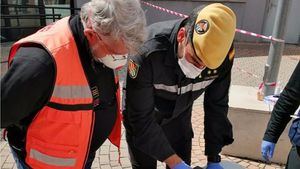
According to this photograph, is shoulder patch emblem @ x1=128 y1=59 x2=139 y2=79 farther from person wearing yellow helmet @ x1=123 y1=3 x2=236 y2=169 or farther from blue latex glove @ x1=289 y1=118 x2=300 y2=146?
blue latex glove @ x1=289 y1=118 x2=300 y2=146

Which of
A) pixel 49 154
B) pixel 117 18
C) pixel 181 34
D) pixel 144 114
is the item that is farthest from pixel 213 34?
pixel 49 154

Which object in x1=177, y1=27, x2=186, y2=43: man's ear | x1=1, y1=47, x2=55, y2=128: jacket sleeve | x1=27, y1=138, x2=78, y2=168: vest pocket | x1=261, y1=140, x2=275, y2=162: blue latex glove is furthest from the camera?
x1=261, y1=140, x2=275, y2=162: blue latex glove

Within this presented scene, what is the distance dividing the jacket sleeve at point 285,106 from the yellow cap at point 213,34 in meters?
0.61

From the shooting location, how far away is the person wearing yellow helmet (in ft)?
4.79

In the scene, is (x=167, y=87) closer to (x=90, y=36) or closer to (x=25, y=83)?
(x=90, y=36)

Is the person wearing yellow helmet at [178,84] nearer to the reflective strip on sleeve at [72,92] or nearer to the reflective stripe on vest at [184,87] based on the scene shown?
the reflective stripe on vest at [184,87]

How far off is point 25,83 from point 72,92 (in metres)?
0.20

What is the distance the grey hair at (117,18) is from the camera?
127 centimetres

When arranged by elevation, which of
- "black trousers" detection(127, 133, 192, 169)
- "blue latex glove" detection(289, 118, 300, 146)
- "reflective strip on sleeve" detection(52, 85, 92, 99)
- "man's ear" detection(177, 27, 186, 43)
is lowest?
"black trousers" detection(127, 133, 192, 169)

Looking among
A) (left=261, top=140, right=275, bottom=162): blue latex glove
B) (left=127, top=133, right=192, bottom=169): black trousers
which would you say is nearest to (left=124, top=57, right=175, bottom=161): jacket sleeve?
(left=127, top=133, right=192, bottom=169): black trousers

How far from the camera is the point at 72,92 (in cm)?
132

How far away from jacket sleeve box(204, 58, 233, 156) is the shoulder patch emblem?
22.3 inches

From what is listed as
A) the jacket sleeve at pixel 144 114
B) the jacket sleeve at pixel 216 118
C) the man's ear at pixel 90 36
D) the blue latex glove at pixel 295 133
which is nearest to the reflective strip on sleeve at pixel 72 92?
the man's ear at pixel 90 36

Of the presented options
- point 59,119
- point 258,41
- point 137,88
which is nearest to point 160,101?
point 137,88
